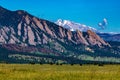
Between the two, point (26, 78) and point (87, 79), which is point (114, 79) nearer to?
point (87, 79)

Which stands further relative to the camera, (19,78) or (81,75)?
(81,75)

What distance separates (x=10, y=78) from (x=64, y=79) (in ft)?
22.9

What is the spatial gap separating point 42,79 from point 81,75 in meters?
6.97

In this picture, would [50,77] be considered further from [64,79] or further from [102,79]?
[102,79]

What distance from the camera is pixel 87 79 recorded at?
47.2 metres

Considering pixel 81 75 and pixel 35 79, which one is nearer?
pixel 35 79

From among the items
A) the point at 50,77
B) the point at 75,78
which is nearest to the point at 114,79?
the point at 75,78

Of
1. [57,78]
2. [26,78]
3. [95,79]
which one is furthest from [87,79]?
[26,78]

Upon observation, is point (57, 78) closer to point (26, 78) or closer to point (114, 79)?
point (26, 78)

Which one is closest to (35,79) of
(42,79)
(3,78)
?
(42,79)

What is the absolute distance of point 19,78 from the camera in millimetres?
48156

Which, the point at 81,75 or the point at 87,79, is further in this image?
the point at 81,75

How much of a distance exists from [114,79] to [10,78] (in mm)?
13424

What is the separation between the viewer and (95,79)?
47.5 meters
